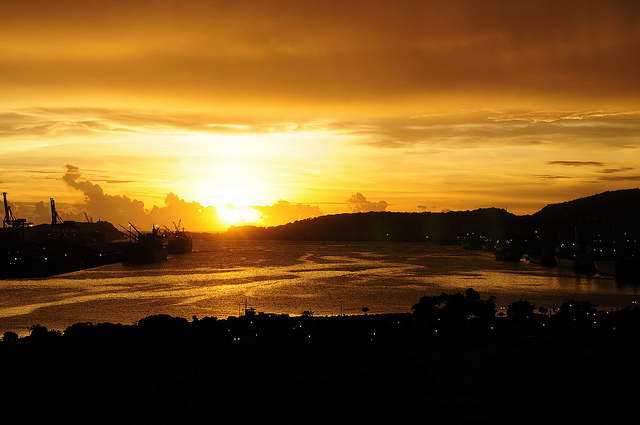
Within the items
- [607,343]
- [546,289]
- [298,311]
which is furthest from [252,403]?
[546,289]

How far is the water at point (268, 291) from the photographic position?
4816 cm

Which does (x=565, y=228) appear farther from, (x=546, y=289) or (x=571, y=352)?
A: (x=571, y=352)

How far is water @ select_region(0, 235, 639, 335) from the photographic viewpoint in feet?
158

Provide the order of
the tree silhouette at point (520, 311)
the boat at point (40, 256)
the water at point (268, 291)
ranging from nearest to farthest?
1. the tree silhouette at point (520, 311)
2. the water at point (268, 291)
3. the boat at point (40, 256)

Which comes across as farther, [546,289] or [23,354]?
[546,289]

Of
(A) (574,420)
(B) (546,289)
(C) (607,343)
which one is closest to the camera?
(A) (574,420)

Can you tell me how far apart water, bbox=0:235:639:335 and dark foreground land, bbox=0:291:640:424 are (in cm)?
1656

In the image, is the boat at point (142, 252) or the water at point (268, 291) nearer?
the water at point (268, 291)

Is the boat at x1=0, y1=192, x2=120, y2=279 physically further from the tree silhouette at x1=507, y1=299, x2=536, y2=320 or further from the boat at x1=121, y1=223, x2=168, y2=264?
the tree silhouette at x1=507, y1=299, x2=536, y2=320

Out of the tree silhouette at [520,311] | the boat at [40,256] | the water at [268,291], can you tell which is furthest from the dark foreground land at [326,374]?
the boat at [40,256]

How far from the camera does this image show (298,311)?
156 ft

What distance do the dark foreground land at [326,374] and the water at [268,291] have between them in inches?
652

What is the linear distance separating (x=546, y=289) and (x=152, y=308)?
138 feet

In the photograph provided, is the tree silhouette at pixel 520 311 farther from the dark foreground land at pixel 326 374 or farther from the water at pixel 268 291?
the water at pixel 268 291
